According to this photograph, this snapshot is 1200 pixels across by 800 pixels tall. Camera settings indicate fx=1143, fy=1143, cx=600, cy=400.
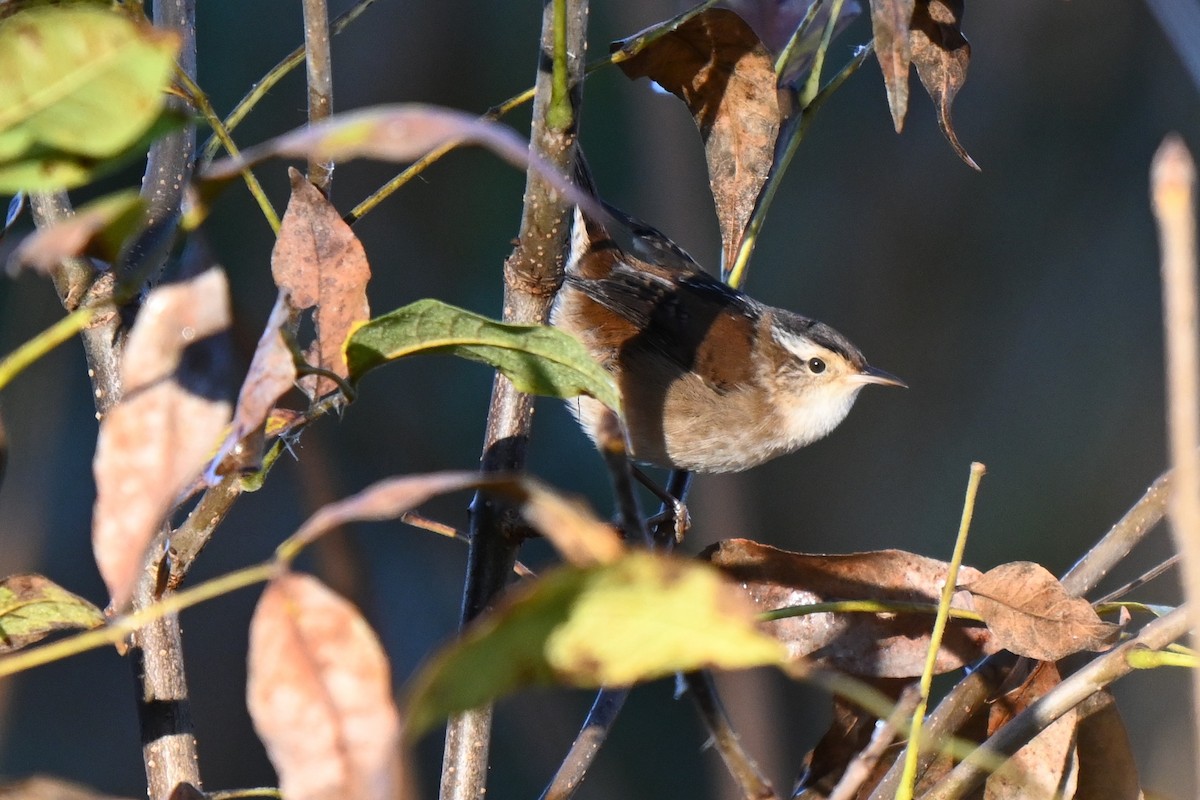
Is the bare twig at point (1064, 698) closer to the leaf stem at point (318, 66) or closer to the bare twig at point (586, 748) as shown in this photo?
the bare twig at point (586, 748)

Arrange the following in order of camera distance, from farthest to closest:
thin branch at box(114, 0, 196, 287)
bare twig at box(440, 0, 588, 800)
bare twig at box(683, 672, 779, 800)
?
thin branch at box(114, 0, 196, 287), bare twig at box(440, 0, 588, 800), bare twig at box(683, 672, 779, 800)

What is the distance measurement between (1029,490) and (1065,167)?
1644 mm

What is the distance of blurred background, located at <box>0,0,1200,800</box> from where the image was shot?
450cm

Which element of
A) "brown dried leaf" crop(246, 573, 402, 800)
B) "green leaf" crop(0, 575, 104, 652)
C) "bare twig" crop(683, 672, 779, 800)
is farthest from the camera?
"green leaf" crop(0, 575, 104, 652)

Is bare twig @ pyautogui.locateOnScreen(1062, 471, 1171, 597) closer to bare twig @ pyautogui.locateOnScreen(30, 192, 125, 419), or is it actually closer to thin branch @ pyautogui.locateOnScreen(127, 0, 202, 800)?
thin branch @ pyautogui.locateOnScreen(127, 0, 202, 800)

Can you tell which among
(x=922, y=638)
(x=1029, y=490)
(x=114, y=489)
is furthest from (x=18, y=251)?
(x=1029, y=490)

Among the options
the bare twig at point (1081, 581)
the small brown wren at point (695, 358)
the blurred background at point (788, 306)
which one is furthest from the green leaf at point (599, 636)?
the blurred background at point (788, 306)

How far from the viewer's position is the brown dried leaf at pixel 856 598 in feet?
3.63

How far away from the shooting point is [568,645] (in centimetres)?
49

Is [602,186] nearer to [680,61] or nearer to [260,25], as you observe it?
[260,25]

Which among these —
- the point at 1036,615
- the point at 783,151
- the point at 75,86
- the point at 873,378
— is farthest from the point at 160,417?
the point at 873,378

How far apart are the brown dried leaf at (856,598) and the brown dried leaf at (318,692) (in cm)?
63

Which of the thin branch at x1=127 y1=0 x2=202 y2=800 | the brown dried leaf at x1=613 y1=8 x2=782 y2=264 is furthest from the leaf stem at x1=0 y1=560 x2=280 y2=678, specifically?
the brown dried leaf at x1=613 y1=8 x2=782 y2=264

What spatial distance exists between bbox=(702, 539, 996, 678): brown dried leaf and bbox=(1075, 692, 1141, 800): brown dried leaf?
11 centimetres
